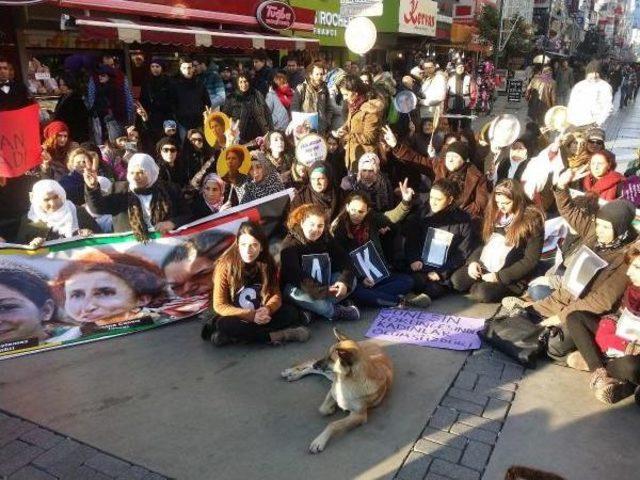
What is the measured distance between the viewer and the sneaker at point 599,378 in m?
3.69

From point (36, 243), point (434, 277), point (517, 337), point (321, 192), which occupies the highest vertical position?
point (321, 192)

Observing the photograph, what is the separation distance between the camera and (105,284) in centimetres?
453

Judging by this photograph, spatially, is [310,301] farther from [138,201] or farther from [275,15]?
[275,15]

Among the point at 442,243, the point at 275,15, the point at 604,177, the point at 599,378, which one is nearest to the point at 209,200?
the point at 442,243

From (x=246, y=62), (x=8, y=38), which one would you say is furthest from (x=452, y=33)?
(x=8, y=38)

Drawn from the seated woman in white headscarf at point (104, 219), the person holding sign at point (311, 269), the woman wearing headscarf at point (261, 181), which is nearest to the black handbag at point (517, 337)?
the person holding sign at point (311, 269)

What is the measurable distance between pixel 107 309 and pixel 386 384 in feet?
7.93

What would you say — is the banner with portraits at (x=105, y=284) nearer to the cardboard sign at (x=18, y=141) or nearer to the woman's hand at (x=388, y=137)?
the cardboard sign at (x=18, y=141)

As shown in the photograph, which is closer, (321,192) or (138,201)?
(138,201)

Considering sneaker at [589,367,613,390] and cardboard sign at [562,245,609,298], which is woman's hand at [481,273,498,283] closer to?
cardboard sign at [562,245,609,298]

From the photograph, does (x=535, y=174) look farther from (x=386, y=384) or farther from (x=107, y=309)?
(x=107, y=309)

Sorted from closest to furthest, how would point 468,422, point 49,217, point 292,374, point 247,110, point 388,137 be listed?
point 468,422, point 292,374, point 49,217, point 388,137, point 247,110

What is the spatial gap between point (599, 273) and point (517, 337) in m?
0.76

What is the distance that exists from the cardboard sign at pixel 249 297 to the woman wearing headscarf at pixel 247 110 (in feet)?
13.0
